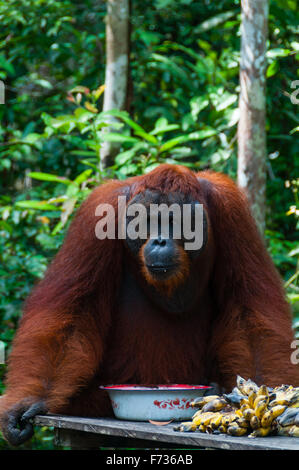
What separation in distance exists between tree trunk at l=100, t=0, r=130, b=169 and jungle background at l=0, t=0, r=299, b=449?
13 cm

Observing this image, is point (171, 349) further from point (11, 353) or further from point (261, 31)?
point (261, 31)

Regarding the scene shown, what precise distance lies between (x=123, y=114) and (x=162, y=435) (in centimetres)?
261

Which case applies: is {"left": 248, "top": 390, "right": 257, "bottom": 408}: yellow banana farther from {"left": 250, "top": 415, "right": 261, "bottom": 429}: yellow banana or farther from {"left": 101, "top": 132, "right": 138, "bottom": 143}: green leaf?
{"left": 101, "top": 132, "right": 138, "bottom": 143}: green leaf

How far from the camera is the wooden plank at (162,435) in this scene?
82.1 inches

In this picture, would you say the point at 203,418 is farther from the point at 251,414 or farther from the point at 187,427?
the point at 251,414

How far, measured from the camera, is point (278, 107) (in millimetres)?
5625

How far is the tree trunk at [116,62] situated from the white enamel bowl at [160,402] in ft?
7.93

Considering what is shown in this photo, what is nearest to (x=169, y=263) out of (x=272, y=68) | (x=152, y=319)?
(x=152, y=319)

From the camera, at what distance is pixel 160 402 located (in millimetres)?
2721

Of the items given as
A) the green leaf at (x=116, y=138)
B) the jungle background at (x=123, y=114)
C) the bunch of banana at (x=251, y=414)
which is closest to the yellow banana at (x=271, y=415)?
the bunch of banana at (x=251, y=414)

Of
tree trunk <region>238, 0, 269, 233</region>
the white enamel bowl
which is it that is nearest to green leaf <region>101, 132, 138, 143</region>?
tree trunk <region>238, 0, 269, 233</region>
